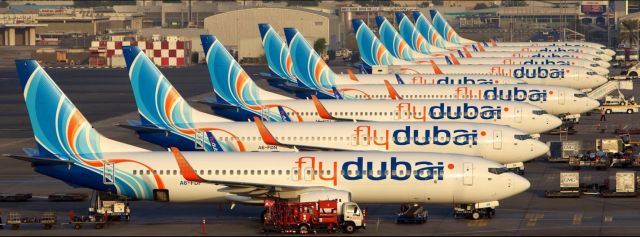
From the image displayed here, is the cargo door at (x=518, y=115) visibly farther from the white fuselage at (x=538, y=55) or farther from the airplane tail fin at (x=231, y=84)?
the white fuselage at (x=538, y=55)

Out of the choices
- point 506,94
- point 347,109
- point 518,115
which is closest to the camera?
point 518,115

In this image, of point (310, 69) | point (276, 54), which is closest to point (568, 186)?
point (310, 69)

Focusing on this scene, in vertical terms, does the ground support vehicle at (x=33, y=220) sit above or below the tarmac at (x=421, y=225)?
above

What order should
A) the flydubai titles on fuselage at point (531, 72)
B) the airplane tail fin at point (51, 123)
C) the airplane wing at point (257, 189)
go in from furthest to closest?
the flydubai titles on fuselage at point (531, 72) → the airplane tail fin at point (51, 123) → the airplane wing at point (257, 189)

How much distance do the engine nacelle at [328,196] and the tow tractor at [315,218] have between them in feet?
0.85

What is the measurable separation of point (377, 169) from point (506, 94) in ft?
139

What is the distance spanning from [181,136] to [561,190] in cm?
2146

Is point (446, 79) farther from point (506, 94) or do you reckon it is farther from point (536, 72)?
point (536, 72)

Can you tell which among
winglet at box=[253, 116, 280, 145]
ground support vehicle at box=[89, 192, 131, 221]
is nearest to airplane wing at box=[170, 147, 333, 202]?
ground support vehicle at box=[89, 192, 131, 221]

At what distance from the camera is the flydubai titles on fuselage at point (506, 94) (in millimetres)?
106125

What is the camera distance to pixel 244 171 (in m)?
66.8

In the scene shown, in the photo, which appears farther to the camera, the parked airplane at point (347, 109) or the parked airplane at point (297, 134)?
the parked airplane at point (347, 109)

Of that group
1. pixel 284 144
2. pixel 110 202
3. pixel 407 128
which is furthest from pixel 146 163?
pixel 407 128

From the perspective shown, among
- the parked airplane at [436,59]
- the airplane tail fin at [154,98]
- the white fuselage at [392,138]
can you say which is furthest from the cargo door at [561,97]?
the airplane tail fin at [154,98]
